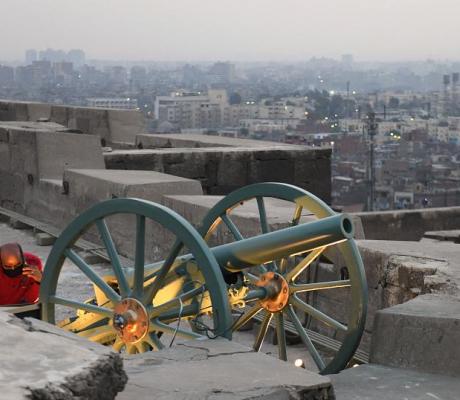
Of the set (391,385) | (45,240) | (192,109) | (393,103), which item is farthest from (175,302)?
(393,103)

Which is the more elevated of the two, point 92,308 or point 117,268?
point 117,268

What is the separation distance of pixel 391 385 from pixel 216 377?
0.97 m

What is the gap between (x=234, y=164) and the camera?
41.0 ft

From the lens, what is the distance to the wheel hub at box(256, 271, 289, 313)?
5.81 m

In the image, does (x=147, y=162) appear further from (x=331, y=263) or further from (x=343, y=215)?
(x=343, y=215)

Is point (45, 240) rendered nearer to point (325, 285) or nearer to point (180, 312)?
point (325, 285)

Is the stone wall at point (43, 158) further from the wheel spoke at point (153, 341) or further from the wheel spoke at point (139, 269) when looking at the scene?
the wheel spoke at point (153, 341)

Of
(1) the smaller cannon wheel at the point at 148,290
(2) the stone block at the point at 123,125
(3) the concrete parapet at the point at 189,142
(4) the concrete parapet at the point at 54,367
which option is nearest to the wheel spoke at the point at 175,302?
(1) the smaller cannon wheel at the point at 148,290

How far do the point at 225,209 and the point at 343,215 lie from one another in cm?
113

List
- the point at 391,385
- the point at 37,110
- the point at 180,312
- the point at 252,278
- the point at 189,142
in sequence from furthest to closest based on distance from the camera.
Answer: the point at 37,110
the point at 189,142
the point at 252,278
the point at 180,312
the point at 391,385

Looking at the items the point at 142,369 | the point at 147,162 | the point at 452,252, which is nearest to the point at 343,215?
the point at 142,369

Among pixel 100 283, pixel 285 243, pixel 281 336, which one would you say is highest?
pixel 285 243

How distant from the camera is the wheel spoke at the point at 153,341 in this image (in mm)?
5154

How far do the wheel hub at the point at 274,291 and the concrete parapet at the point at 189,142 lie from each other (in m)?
7.63
